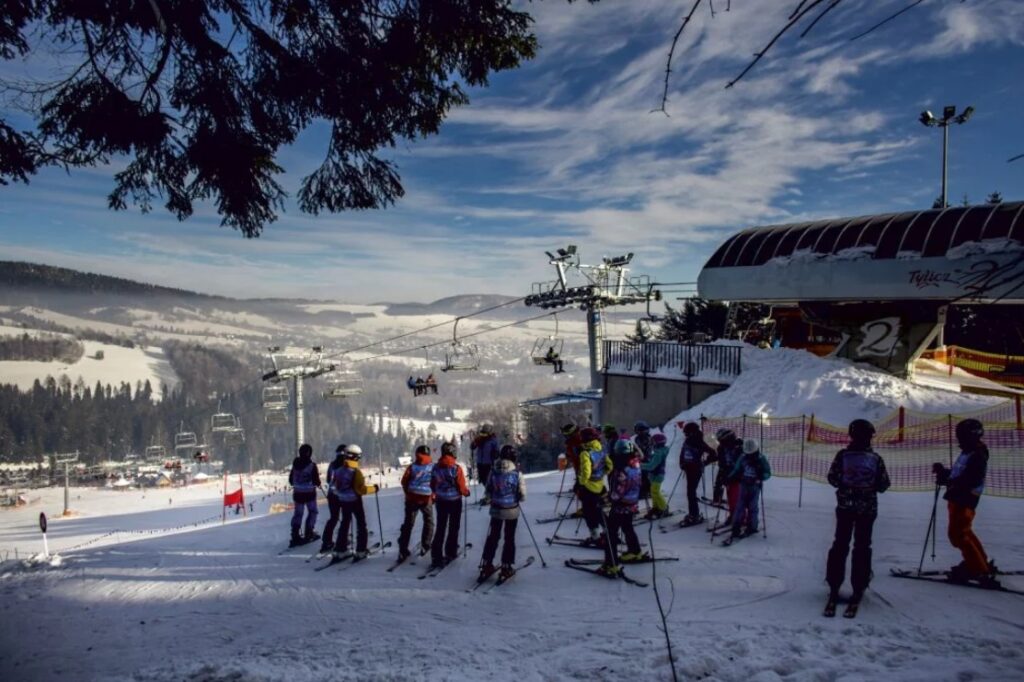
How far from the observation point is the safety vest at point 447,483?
9.23m

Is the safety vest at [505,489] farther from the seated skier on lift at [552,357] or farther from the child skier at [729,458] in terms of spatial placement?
the seated skier on lift at [552,357]

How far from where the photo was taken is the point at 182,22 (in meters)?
4.73

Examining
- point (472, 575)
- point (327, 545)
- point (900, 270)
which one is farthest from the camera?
point (900, 270)

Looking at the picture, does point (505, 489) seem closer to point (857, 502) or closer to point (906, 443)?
point (857, 502)

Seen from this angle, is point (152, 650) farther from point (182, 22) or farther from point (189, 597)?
point (182, 22)

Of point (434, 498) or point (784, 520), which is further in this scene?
point (784, 520)

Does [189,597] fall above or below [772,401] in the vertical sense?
below

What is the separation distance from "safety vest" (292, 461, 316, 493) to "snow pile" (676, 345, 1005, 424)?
13128mm

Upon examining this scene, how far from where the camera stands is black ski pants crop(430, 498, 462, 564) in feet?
30.8

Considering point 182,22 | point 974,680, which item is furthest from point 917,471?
point 182,22

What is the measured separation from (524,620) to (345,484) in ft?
14.2

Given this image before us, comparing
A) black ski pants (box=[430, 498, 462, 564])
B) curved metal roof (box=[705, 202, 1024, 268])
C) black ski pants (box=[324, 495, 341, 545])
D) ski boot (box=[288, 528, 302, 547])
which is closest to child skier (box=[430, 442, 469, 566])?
black ski pants (box=[430, 498, 462, 564])

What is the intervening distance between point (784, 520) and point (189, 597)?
1039cm

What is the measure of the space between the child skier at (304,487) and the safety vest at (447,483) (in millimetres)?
3218
